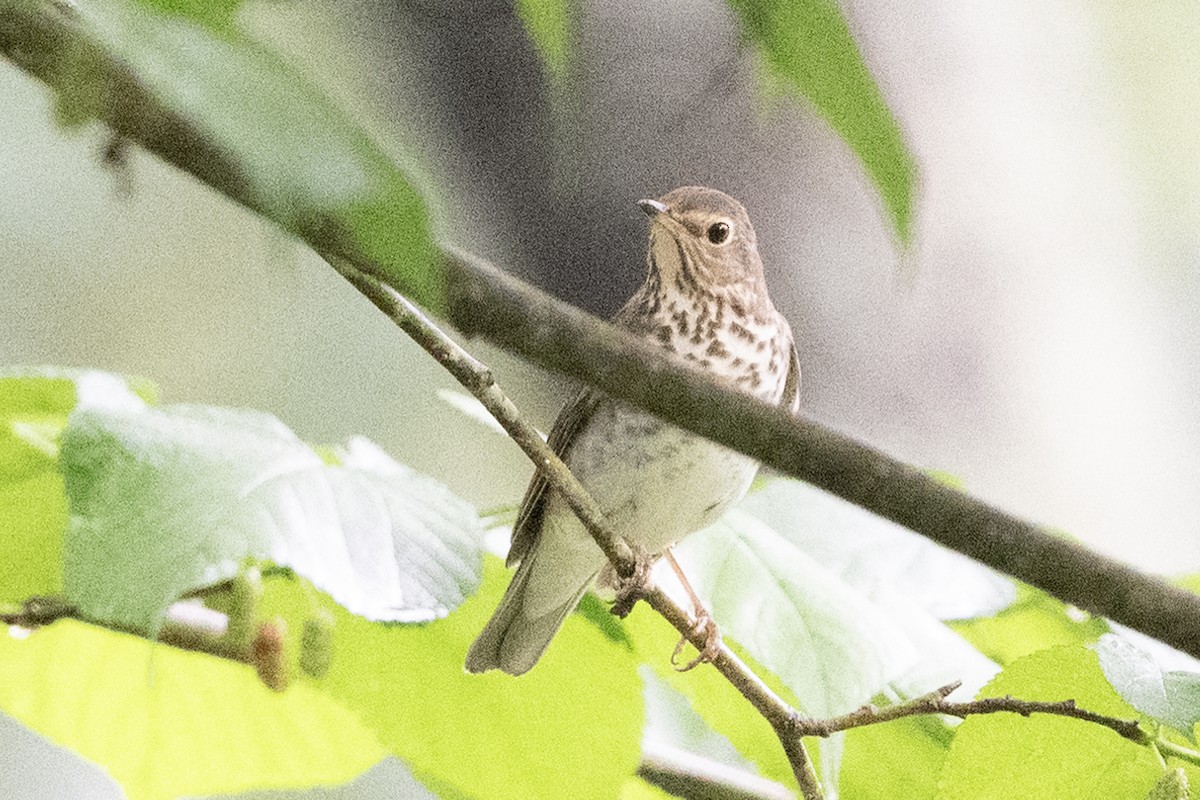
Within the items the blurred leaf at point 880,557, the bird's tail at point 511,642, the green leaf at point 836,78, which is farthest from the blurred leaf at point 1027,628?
the green leaf at point 836,78

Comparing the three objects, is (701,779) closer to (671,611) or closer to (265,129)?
(671,611)

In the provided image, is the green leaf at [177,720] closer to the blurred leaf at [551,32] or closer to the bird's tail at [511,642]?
the bird's tail at [511,642]

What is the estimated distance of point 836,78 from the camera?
3.9 inches

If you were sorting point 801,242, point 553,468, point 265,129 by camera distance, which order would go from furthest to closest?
point 801,242, point 553,468, point 265,129

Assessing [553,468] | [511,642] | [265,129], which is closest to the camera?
[265,129]

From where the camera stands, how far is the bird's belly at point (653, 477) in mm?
332

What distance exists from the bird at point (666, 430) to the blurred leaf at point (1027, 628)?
8 cm

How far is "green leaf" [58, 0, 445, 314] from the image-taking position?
7cm

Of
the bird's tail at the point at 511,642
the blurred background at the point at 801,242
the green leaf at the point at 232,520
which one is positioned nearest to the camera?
the green leaf at the point at 232,520

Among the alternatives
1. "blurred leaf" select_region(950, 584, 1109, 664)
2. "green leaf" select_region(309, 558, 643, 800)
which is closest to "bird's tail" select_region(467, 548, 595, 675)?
"green leaf" select_region(309, 558, 643, 800)

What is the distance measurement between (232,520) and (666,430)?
0.18 meters

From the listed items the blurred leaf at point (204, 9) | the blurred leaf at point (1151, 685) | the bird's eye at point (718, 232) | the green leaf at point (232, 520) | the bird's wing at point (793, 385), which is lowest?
the green leaf at point (232, 520)

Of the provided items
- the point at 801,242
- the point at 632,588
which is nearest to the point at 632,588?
the point at 632,588

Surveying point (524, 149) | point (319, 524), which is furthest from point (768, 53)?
point (524, 149)
